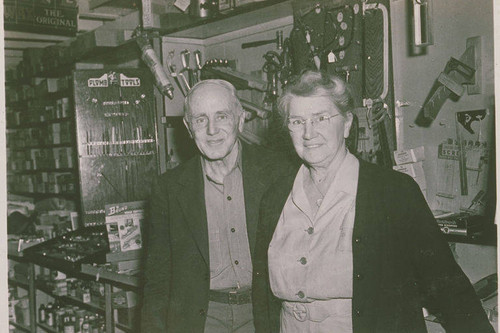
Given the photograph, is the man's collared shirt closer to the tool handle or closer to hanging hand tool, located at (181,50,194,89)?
the tool handle

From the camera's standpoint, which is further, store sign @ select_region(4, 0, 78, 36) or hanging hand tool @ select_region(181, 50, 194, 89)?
hanging hand tool @ select_region(181, 50, 194, 89)

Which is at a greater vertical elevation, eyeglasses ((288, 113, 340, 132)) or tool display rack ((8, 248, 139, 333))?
eyeglasses ((288, 113, 340, 132))

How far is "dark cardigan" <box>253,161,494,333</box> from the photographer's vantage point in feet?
4.95

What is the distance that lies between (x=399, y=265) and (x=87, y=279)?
2.28 m

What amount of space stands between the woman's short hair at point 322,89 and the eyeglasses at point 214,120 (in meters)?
0.39

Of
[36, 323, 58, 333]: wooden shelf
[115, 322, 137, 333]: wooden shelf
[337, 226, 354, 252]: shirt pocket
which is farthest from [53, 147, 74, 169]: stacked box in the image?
[337, 226, 354, 252]: shirt pocket

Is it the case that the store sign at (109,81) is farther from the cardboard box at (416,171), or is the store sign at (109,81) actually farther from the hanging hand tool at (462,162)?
the hanging hand tool at (462,162)

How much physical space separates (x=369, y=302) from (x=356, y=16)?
70.1 inches

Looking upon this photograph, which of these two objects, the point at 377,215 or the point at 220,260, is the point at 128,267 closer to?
the point at 220,260

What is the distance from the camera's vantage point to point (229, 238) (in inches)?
79.7

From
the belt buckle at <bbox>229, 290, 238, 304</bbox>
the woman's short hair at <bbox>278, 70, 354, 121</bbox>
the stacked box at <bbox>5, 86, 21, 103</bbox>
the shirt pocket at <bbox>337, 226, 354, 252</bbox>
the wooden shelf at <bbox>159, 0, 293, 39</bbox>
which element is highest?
the wooden shelf at <bbox>159, 0, 293, 39</bbox>

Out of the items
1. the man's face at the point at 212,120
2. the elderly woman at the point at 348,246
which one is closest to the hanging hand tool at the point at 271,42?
the man's face at the point at 212,120

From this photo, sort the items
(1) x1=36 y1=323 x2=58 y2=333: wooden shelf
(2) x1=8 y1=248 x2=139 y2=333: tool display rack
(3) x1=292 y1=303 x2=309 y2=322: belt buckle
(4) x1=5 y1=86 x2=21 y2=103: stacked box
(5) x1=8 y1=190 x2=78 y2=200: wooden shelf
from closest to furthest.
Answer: (3) x1=292 y1=303 x2=309 y2=322: belt buckle < (2) x1=8 y1=248 x2=139 y2=333: tool display rack < (1) x1=36 y1=323 x2=58 y2=333: wooden shelf < (5) x1=8 y1=190 x2=78 y2=200: wooden shelf < (4) x1=5 y1=86 x2=21 y2=103: stacked box

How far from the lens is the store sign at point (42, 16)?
3627 millimetres
